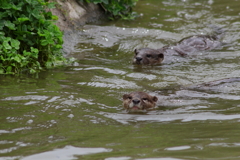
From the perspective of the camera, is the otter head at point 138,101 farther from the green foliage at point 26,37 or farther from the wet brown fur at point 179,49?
the wet brown fur at point 179,49

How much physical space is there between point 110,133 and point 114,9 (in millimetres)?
8073

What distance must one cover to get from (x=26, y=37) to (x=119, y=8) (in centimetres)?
466

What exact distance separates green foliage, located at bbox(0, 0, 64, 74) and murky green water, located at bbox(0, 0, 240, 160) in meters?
0.39

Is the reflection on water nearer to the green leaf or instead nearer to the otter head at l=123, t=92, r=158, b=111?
the otter head at l=123, t=92, r=158, b=111

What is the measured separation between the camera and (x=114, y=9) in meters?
12.5

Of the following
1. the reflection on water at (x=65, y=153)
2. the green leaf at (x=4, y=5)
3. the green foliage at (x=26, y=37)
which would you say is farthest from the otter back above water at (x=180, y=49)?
the reflection on water at (x=65, y=153)

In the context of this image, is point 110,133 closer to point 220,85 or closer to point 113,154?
point 113,154

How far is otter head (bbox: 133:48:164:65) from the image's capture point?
981cm

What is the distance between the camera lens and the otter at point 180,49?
10.0 m

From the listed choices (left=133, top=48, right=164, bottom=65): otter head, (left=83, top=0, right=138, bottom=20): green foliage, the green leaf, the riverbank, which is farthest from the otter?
the green leaf

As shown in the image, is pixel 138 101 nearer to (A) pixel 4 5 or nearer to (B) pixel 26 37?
(B) pixel 26 37

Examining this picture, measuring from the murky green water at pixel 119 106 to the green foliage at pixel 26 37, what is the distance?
392 millimetres

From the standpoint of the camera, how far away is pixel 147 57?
1009 cm

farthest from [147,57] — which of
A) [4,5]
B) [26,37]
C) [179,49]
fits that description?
[4,5]
